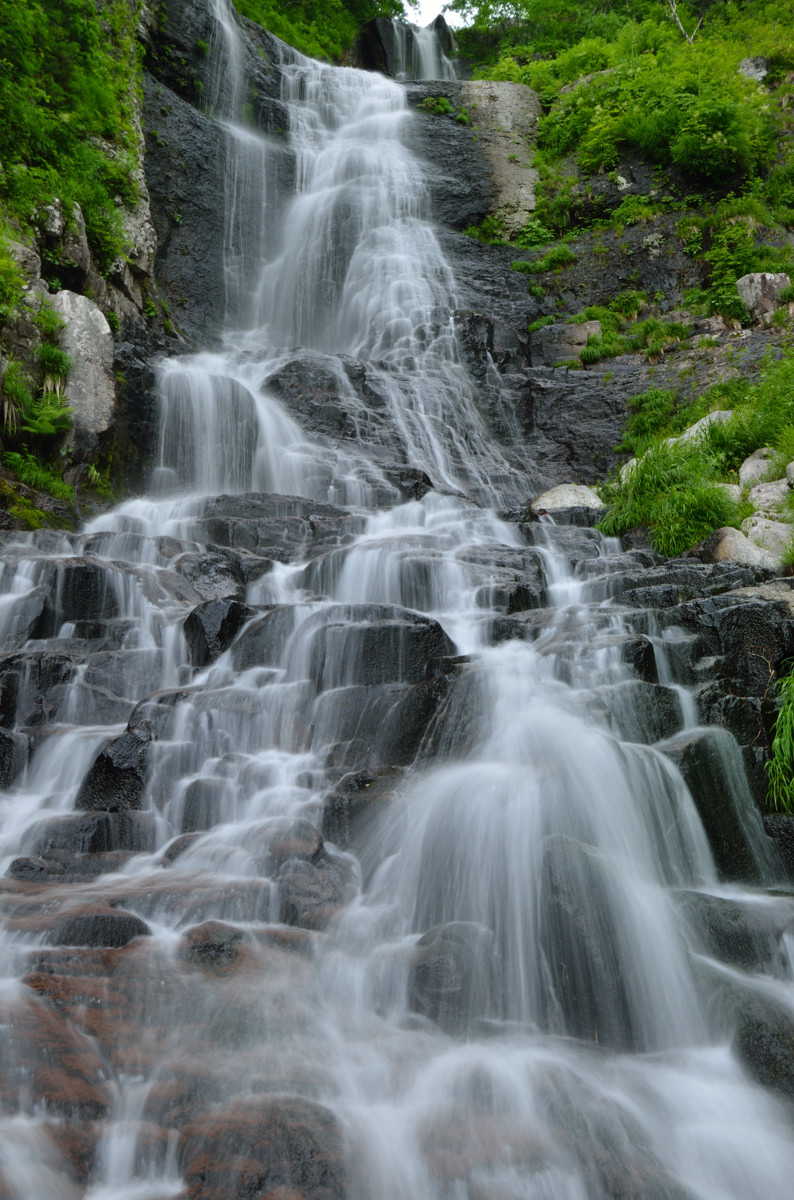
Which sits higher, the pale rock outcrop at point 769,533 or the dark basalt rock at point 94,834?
the pale rock outcrop at point 769,533

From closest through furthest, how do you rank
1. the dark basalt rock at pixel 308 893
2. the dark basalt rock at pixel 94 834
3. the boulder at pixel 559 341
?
the dark basalt rock at pixel 308 893 < the dark basalt rock at pixel 94 834 < the boulder at pixel 559 341

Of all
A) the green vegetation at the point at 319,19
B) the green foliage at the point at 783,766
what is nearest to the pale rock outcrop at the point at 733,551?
the green foliage at the point at 783,766

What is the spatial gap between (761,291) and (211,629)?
532 inches

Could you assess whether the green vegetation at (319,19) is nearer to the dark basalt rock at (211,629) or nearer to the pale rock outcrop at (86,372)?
the pale rock outcrop at (86,372)

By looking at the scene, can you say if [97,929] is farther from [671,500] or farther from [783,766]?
[671,500]

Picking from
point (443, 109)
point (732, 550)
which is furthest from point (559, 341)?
point (443, 109)

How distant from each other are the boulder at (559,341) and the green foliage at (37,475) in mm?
10951

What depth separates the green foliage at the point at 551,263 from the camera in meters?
18.5

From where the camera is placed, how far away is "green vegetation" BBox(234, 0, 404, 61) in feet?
77.9

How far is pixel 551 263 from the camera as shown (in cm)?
1862

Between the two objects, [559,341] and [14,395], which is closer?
[14,395]

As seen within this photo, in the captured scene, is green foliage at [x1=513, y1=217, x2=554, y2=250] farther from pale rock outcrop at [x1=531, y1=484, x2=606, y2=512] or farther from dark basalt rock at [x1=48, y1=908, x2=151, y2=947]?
Result: dark basalt rock at [x1=48, y1=908, x2=151, y2=947]

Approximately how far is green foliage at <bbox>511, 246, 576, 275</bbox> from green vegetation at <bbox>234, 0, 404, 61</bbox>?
12833 mm

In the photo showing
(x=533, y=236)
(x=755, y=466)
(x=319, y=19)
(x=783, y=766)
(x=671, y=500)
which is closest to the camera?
(x=783, y=766)
